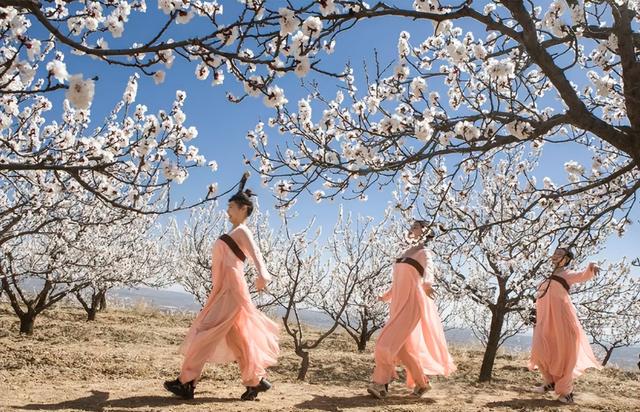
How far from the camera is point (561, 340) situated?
681 centimetres

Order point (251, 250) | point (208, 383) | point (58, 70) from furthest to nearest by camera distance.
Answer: point (208, 383), point (251, 250), point (58, 70)

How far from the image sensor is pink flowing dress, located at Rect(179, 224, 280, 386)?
17.2ft

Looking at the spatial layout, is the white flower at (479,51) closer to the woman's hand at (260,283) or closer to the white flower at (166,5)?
the white flower at (166,5)

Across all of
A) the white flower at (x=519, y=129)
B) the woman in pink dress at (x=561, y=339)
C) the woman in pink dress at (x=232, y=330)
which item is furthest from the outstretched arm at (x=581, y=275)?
the woman in pink dress at (x=232, y=330)

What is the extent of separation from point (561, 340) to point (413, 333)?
2.10 m

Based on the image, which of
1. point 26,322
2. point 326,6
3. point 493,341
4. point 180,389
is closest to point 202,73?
point 326,6

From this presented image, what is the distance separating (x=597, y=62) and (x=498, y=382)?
6164 millimetres

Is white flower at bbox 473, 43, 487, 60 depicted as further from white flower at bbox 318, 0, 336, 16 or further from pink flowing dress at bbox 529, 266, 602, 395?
pink flowing dress at bbox 529, 266, 602, 395

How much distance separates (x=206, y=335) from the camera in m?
5.23

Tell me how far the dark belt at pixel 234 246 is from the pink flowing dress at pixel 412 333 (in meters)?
1.89

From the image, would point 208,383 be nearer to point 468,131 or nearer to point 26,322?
point 468,131

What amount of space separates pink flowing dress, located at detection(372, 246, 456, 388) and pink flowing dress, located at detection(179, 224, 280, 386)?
52.1 inches

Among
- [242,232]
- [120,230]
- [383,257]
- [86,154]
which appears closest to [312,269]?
[383,257]

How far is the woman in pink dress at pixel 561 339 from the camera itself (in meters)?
6.59
